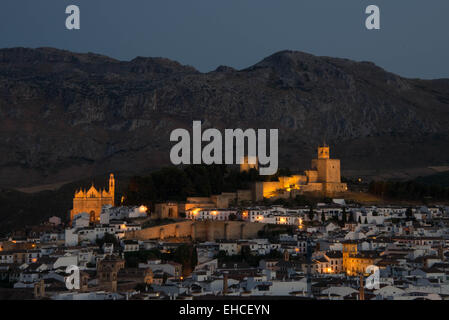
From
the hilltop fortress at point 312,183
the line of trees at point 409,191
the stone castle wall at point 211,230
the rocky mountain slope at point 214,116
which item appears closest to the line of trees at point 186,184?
the hilltop fortress at point 312,183

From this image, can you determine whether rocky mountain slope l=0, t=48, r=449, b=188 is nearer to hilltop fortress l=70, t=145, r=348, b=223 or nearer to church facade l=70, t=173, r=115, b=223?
hilltop fortress l=70, t=145, r=348, b=223

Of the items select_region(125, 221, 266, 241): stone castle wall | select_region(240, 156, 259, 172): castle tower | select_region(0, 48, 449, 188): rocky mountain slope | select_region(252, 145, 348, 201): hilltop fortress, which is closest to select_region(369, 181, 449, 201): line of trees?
select_region(252, 145, 348, 201): hilltop fortress

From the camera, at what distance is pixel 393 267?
33906 mm

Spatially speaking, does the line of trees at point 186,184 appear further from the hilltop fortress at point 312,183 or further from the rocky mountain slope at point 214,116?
the rocky mountain slope at point 214,116

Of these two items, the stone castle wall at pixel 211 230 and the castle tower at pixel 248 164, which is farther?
the castle tower at pixel 248 164

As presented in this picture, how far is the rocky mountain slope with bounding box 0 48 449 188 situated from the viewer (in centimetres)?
9581

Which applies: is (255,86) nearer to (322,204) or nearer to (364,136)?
(364,136)

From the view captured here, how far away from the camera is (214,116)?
103 m

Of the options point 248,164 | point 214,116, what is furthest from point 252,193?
point 214,116

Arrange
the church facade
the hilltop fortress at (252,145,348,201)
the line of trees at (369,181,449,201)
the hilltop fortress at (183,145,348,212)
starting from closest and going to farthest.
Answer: the hilltop fortress at (183,145,348,212) < the church facade < the hilltop fortress at (252,145,348,201) < the line of trees at (369,181,449,201)

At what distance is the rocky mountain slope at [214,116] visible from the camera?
95.8 meters

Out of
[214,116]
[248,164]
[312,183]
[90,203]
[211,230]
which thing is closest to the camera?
[211,230]

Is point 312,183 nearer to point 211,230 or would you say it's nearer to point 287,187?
point 287,187
